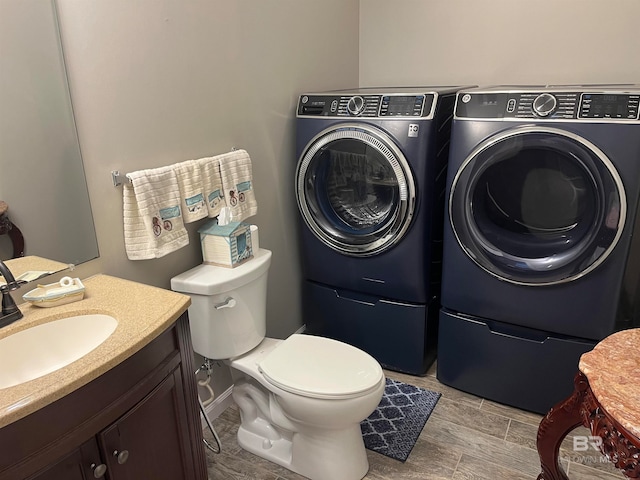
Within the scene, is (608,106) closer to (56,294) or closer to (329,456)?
(329,456)

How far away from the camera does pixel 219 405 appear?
6.99 feet

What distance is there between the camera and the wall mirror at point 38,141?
49.4 inches

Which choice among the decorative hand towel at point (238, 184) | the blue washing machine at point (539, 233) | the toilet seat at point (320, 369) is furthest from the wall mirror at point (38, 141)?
the blue washing machine at point (539, 233)

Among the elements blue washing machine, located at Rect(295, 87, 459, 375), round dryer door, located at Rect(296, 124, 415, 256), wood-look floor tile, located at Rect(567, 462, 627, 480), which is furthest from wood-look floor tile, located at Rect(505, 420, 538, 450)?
round dryer door, located at Rect(296, 124, 415, 256)

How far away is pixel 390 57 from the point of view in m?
2.74

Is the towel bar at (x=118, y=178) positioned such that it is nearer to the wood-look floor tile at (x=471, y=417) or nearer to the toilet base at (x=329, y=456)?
the toilet base at (x=329, y=456)

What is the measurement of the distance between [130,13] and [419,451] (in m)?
1.85

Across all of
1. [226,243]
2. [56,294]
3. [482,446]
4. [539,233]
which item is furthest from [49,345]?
[539,233]

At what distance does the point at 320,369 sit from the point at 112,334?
760 millimetres

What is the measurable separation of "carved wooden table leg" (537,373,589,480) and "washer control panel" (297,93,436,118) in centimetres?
116

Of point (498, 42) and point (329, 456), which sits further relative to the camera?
point (498, 42)

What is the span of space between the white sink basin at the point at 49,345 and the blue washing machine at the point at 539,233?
1.36m

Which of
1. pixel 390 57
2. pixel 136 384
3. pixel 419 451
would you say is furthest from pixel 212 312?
pixel 390 57

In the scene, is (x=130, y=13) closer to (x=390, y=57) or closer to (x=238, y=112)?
(x=238, y=112)
